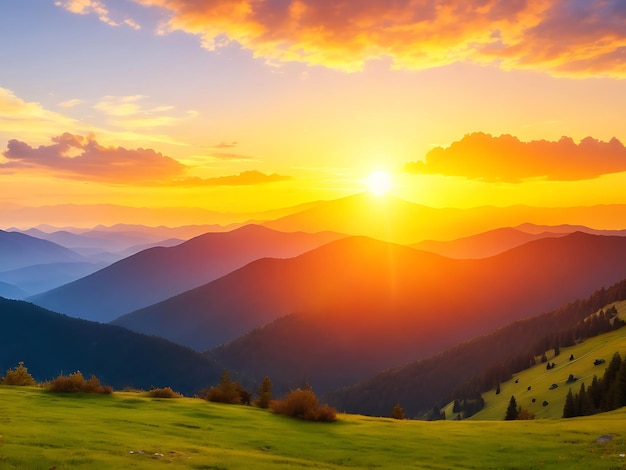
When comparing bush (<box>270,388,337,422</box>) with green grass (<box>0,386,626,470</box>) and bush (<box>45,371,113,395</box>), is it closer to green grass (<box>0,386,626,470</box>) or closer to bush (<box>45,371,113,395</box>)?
green grass (<box>0,386,626,470</box>)

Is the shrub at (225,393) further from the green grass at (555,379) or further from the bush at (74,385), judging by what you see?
the green grass at (555,379)

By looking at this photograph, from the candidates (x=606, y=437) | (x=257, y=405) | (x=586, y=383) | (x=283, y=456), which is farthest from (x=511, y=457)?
(x=586, y=383)

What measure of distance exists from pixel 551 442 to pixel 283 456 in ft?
54.2

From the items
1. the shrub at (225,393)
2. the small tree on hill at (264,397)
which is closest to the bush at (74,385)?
the shrub at (225,393)

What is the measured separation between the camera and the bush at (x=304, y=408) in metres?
39.2

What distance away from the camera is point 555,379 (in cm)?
12100

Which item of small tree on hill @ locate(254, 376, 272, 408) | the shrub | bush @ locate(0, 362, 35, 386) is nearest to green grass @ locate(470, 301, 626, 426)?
small tree on hill @ locate(254, 376, 272, 408)

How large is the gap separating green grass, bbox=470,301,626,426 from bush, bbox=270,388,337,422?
223 feet

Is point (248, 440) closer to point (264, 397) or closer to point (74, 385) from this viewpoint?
point (264, 397)

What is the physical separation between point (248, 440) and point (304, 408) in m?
11.7

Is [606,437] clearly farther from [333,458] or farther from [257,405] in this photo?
[257,405]

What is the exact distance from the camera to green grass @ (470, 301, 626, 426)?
338ft

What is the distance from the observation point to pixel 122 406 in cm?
3581

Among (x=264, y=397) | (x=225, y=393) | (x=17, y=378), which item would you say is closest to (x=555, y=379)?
(x=264, y=397)
